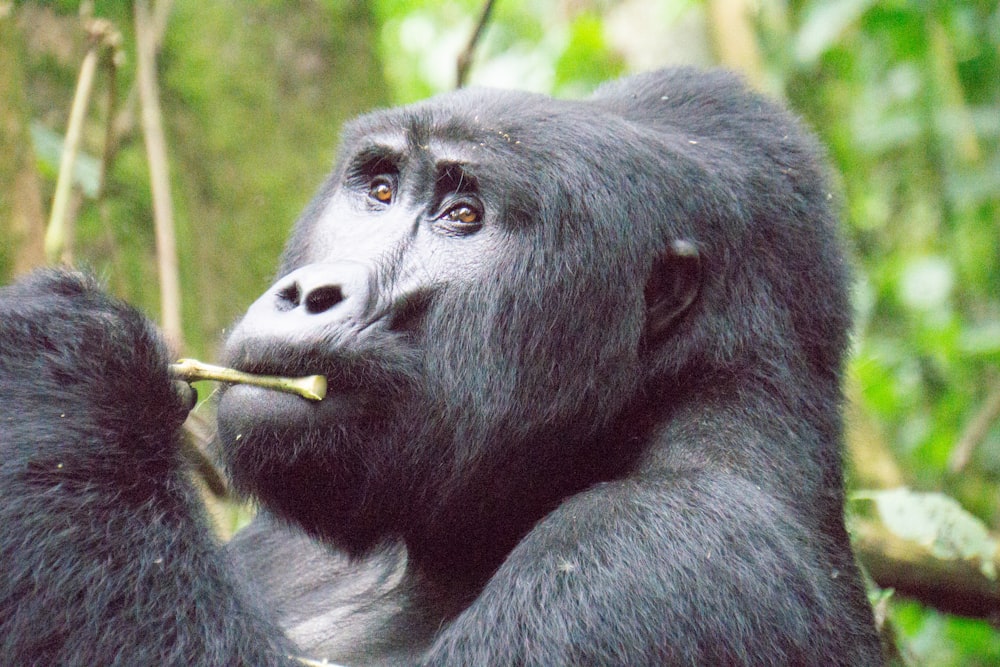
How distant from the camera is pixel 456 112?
10.3ft

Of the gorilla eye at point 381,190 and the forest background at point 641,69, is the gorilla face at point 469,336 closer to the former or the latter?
the gorilla eye at point 381,190

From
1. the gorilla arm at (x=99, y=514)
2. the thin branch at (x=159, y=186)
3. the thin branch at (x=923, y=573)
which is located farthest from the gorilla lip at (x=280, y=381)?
the thin branch at (x=923, y=573)

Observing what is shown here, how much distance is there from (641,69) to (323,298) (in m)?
2.34

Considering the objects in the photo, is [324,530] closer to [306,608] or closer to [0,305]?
[306,608]

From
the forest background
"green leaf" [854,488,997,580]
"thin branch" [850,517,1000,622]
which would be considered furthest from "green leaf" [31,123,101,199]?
"thin branch" [850,517,1000,622]

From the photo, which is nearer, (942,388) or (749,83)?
(749,83)

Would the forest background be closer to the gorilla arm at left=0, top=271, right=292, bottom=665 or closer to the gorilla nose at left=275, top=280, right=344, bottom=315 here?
the gorilla arm at left=0, top=271, right=292, bottom=665

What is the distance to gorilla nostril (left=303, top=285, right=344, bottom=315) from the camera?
275cm

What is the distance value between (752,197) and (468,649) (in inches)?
55.7

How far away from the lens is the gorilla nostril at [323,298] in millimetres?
2754

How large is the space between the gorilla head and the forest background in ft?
3.73

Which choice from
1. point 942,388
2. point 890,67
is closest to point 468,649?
point 942,388

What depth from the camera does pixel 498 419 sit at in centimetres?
291

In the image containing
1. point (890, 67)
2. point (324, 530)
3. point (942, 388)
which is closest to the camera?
point (324, 530)
